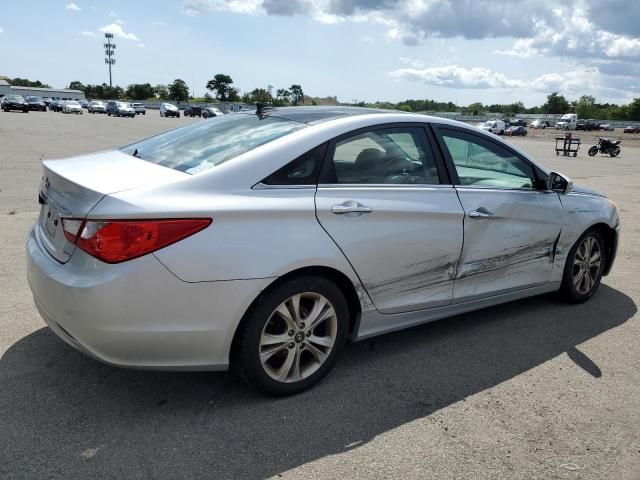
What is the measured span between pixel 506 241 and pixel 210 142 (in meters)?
2.18

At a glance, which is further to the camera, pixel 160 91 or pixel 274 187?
pixel 160 91

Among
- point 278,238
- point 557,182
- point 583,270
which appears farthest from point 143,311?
point 583,270

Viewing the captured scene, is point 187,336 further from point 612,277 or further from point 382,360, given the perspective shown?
point 612,277

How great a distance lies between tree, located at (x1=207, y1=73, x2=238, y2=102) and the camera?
139750 mm

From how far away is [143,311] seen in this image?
2627 millimetres

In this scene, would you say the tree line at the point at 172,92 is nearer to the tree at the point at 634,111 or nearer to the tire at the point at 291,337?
the tree at the point at 634,111

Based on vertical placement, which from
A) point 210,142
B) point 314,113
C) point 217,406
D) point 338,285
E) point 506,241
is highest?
point 314,113

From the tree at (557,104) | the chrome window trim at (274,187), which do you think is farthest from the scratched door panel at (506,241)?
the tree at (557,104)

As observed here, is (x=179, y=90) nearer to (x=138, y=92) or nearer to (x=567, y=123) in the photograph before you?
(x=138, y=92)

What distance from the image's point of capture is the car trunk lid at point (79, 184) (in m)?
2.75

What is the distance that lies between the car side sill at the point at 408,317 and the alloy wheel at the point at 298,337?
0.27 metres

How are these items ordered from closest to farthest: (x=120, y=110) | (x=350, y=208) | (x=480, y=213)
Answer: (x=350, y=208) < (x=480, y=213) < (x=120, y=110)

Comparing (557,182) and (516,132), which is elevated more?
(557,182)

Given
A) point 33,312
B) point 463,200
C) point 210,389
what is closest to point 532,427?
point 463,200
